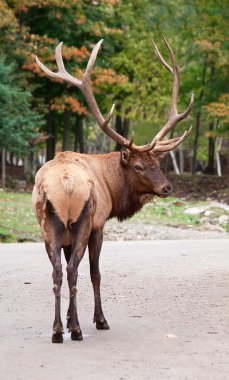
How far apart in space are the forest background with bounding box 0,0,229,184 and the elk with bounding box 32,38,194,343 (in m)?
22.7

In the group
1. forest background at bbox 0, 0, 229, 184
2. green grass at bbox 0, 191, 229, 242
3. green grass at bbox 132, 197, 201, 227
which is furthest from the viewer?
forest background at bbox 0, 0, 229, 184

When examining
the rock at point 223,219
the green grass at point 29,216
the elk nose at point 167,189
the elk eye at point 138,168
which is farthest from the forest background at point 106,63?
the elk nose at point 167,189

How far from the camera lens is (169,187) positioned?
386 inches

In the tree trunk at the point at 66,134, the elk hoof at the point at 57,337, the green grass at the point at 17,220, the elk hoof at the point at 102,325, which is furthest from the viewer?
the tree trunk at the point at 66,134

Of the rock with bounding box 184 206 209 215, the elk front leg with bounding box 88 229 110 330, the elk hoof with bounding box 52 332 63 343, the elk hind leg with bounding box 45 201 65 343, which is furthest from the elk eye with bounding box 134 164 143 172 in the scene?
the rock with bounding box 184 206 209 215

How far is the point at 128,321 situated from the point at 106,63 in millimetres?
33748

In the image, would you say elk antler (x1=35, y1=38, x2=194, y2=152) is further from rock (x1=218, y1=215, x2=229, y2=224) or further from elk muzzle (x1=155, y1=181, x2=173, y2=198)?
rock (x1=218, y1=215, x2=229, y2=224)

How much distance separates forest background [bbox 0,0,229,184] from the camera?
3468cm

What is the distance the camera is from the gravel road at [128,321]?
7.58 metres

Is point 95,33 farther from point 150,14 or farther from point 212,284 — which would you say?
point 212,284

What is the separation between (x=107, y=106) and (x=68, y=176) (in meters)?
38.8

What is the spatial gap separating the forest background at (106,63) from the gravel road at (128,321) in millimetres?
18072

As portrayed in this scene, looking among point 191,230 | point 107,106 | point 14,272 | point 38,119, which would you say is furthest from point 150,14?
point 14,272

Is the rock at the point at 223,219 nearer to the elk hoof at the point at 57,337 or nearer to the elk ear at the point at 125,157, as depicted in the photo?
the elk ear at the point at 125,157
